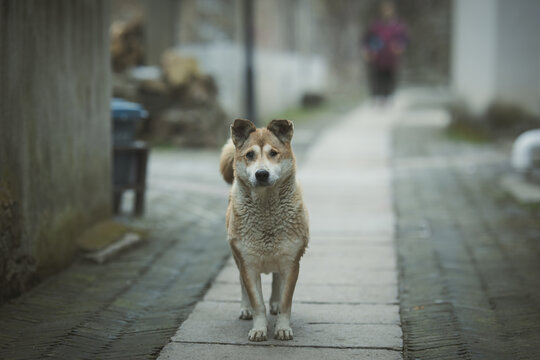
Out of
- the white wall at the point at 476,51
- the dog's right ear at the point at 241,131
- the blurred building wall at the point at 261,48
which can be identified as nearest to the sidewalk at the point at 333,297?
the dog's right ear at the point at 241,131

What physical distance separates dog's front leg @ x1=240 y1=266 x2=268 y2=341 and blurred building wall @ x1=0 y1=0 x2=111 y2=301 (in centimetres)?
178

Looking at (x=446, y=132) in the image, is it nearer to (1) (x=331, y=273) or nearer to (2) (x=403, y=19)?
(1) (x=331, y=273)

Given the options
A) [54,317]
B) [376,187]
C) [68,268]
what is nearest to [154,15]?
[376,187]

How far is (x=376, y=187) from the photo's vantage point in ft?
31.8

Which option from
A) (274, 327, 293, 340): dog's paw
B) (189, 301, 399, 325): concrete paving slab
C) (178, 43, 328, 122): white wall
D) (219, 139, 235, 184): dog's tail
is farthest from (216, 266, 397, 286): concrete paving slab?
(178, 43, 328, 122): white wall

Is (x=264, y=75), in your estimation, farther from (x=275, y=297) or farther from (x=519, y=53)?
(x=275, y=297)

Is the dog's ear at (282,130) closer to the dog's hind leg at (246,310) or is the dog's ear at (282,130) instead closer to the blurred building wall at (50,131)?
the dog's hind leg at (246,310)

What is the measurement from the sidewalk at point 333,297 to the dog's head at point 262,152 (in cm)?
95

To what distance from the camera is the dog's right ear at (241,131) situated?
14.0ft

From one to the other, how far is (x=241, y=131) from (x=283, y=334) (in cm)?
120

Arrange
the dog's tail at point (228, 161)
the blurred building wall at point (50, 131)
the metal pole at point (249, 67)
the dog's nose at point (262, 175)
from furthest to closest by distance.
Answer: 1. the metal pole at point (249, 67)
2. the blurred building wall at point (50, 131)
3. the dog's tail at point (228, 161)
4. the dog's nose at point (262, 175)

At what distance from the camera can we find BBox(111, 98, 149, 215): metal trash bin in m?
7.90

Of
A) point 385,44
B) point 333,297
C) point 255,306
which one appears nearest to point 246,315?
point 255,306

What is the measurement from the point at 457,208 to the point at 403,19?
2265 cm
